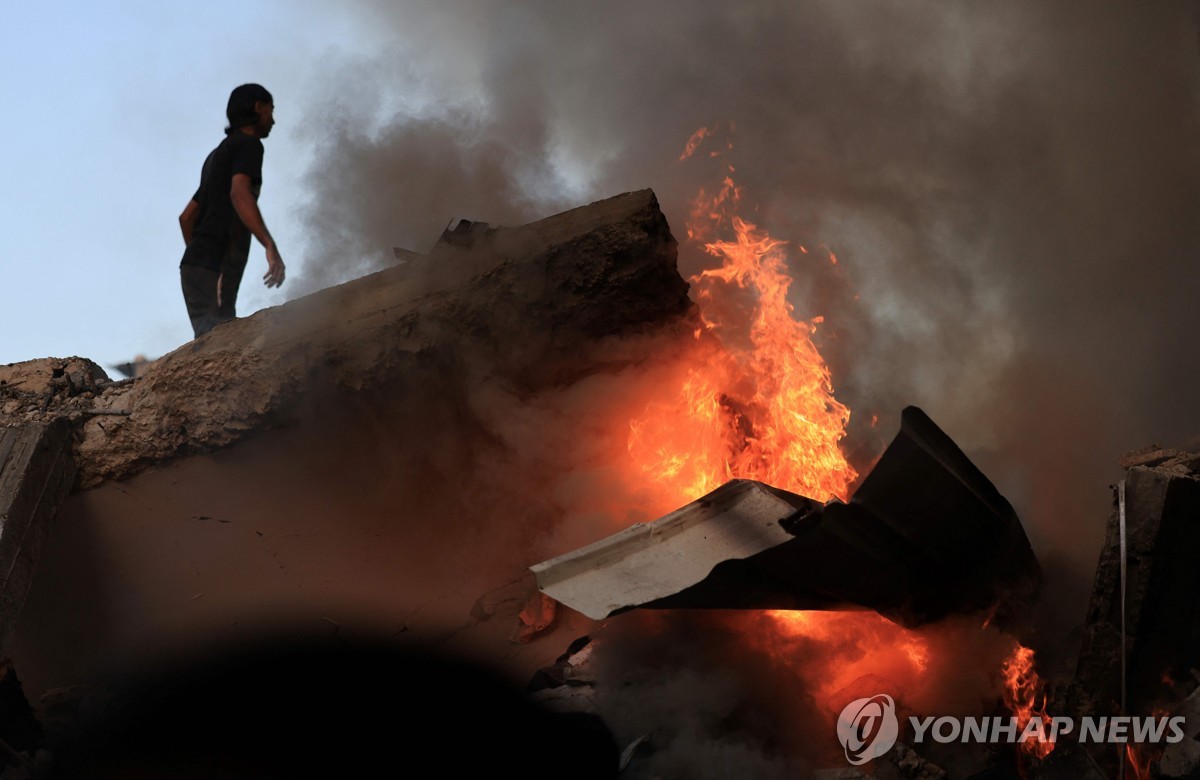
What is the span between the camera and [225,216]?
6078 millimetres

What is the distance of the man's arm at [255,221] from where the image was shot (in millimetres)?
5625

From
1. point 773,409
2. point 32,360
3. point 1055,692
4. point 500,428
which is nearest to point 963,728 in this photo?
point 1055,692

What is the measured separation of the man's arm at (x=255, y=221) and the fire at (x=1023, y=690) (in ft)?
13.7

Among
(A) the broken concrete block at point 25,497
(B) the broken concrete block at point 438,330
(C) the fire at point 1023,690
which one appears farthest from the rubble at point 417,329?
(C) the fire at point 1023,690

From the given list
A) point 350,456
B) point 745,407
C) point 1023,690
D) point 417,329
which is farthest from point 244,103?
point 1023,690

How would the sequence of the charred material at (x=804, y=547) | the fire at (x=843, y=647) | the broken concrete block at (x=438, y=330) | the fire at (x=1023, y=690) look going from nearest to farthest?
the charred material at (x=804, y=547) → the fire at (x=1023, y=690) → the fire at (x=843, y=647) → the broken concrete block at (x=438, y=330)

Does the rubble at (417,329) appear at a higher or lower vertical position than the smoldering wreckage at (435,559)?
higher

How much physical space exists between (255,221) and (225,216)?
1.42 ft

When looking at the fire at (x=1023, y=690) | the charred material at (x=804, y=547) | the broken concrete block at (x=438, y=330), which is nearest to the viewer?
the charred material at (x=804, y=547)

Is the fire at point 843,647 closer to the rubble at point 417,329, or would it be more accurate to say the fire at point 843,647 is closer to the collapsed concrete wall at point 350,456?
the collapsed concrete wall at point 350,456

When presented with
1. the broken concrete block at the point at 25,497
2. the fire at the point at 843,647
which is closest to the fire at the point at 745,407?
the fire at the point at 843,647

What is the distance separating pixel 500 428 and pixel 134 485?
1.92 meters

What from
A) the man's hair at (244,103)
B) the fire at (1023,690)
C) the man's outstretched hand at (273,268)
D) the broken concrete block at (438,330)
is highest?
the man's hair at (244,103)

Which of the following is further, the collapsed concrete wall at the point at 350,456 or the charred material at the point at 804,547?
the collapsed concrete wall at the point at 350,456
